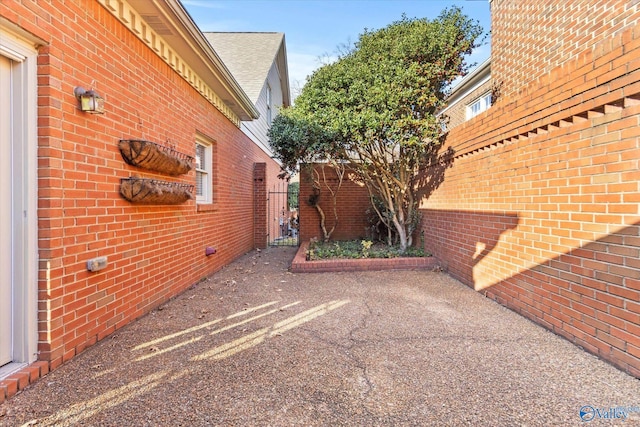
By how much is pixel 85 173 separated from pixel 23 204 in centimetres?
57

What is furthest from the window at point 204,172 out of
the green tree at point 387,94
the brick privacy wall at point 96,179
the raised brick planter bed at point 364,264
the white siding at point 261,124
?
the white siding at point 261,124

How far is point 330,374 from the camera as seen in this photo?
246cm

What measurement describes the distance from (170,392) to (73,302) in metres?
1.19

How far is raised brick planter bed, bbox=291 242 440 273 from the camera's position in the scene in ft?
20.4

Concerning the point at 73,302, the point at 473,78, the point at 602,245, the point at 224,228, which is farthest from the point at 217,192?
the point at 473,78

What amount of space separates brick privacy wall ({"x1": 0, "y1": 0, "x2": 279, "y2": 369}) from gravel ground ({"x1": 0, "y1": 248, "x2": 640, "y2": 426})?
0.33m

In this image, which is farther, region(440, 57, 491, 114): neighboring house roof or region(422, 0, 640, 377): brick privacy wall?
region(440, 57, 491, 114): neighboring house roof

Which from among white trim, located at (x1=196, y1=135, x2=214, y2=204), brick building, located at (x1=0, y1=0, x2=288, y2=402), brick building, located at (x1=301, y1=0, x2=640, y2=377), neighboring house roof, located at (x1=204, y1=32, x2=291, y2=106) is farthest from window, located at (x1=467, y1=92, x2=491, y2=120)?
brick building, located at (x1=0, y1=0, x2=288, y2=402)

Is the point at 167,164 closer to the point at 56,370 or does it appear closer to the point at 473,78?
the point at 56,370

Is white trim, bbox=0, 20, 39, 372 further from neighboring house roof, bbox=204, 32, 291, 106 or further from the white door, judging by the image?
neighboring house roof, bbox=204, 32, 291, 106

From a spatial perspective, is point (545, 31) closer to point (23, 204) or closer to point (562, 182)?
point (562, 182)

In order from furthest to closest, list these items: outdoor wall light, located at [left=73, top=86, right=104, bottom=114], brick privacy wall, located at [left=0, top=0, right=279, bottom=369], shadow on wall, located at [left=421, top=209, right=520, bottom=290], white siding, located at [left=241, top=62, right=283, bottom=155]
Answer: white siding, located at [left=241, top=62, right=283, bottom=155], shadow on wall, located at [left=421, top=209, right=520, bottom=290], outdoor wall light, located at [left=73, top=86, right=104, bottom=114], brick privacy wall, located at [left=0, top=0, right=279, bottom=369]

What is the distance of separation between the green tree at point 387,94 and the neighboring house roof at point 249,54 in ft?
13.6

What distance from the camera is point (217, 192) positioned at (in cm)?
657
